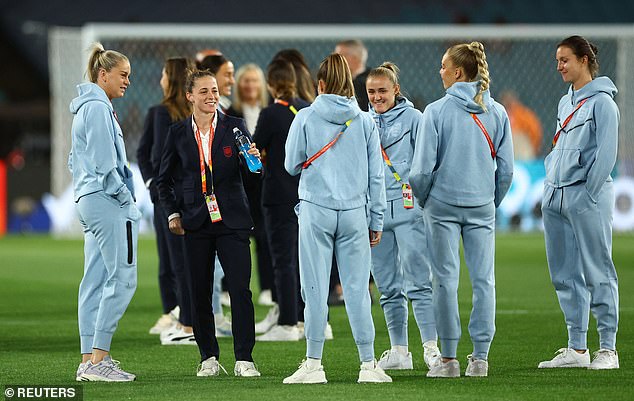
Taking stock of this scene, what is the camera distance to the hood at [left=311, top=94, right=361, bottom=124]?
6.93m

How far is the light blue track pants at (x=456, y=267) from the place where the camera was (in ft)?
23.7

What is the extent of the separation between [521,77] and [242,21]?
358 inches

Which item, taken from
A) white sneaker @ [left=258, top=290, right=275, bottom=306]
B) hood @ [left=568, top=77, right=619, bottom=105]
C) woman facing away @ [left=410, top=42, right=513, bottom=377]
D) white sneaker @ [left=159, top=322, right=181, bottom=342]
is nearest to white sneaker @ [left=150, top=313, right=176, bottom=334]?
white sneaker @ [left=159, top=322, right=181, bottom=342]

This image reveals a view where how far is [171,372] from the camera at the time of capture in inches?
302

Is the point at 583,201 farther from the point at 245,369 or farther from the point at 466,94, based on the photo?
the point at 245,369

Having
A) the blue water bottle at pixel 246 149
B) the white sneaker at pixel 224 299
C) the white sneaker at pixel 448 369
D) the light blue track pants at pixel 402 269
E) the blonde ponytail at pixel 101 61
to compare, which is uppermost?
the blonde ponytail at pixel 101 61

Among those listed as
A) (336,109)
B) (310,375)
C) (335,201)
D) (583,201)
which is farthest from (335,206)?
(583,201)

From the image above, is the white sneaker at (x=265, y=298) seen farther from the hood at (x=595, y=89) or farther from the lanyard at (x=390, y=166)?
the hood at (x=595, y=89)

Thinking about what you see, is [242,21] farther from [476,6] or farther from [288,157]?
[288,157]

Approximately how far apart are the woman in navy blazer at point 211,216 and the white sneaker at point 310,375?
0.41 meters

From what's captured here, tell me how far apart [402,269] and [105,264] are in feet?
5.68

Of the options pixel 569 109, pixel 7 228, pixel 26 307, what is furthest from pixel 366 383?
pixel 7 228

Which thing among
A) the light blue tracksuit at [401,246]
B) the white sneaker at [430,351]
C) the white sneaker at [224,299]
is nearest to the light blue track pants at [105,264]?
the light blue tracksuit at [401,246]

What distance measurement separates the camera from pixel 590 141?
7598mm
